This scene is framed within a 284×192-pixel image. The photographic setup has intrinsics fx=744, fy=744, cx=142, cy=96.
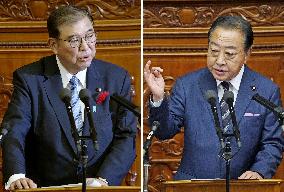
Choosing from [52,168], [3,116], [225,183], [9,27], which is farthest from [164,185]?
[9,27]

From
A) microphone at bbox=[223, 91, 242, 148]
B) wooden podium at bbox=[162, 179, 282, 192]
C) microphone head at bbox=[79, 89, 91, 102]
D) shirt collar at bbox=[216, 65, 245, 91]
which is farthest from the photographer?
shirt collar at bbox=[216, 65, 245, 91]

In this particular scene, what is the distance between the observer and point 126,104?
5.12 metres

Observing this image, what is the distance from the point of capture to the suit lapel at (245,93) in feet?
16.5

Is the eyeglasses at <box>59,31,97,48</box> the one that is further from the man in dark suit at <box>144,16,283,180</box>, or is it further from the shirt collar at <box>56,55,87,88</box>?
the man in dark suit at <box>144,16,283,180</box>

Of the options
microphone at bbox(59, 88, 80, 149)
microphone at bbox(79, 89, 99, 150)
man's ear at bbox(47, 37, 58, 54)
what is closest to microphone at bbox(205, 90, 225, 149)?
microphone at bbox(79, 89, 99, 150)

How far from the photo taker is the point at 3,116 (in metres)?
5.03

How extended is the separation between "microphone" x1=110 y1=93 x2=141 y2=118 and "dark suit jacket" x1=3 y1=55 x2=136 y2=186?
4 centimetres

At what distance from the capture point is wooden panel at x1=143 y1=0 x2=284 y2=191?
5102mm

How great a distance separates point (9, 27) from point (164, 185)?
1510 millimetres

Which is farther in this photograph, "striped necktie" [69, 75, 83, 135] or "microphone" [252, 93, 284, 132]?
"striped necktie" [69, 75, 83, 135]

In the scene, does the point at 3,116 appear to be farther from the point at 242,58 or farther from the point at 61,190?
the point at 242,58

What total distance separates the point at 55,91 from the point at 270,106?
145 centimetres

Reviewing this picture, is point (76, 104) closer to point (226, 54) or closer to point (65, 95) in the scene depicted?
point (65, 95)

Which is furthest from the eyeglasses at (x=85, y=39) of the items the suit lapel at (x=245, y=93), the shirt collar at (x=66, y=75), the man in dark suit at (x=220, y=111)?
the suit lapel at (x=245, y=93)
